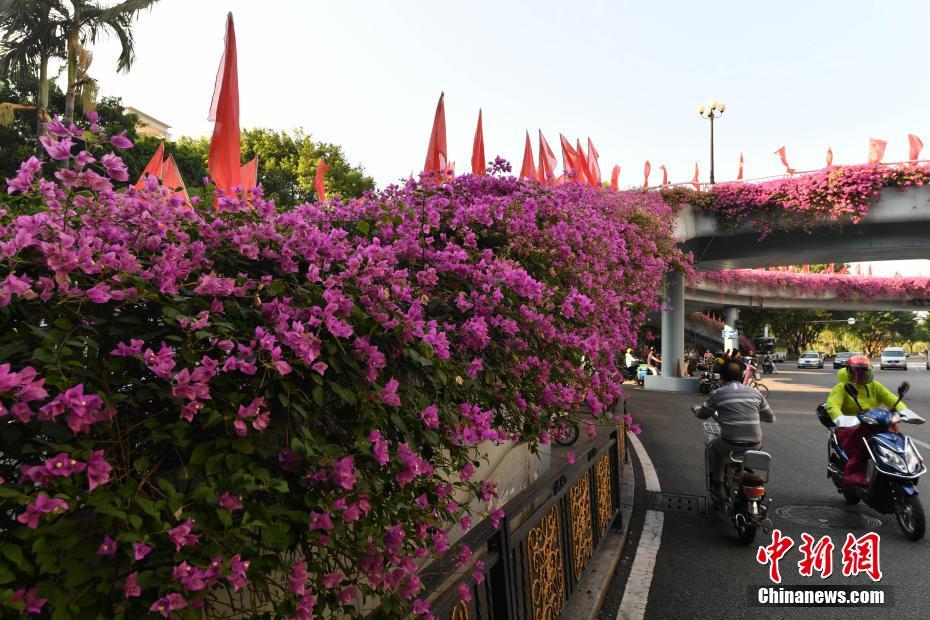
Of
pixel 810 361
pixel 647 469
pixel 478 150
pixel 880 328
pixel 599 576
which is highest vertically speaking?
pixel 478 150

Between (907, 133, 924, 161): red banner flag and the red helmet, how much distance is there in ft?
44.2

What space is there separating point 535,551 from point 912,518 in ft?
14.5

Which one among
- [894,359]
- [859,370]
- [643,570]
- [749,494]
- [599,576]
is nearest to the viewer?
[599,576]

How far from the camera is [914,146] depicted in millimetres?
Answer: 16750

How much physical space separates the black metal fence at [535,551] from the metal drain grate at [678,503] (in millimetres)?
1904

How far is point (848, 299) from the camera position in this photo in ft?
126

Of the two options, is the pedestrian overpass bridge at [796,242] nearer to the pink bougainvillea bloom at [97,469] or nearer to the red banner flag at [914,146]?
the red banner flag at [914,146]

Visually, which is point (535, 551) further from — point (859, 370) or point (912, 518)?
point (859, 370)

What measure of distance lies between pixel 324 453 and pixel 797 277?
41.4 meters

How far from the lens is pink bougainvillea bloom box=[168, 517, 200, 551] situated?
1.30 m

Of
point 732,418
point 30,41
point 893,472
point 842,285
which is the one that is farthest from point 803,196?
point 842,285

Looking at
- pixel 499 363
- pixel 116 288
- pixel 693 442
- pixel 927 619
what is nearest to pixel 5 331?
pixel 116 288

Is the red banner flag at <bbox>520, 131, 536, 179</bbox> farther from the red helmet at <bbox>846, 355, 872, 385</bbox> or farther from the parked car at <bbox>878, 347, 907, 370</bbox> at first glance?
the parked car at <bbox>878, 347, 907, 370</bbox>

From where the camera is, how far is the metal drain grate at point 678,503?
21.9 ft
